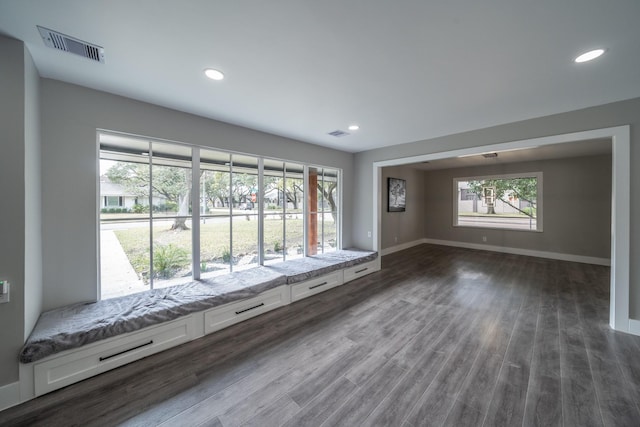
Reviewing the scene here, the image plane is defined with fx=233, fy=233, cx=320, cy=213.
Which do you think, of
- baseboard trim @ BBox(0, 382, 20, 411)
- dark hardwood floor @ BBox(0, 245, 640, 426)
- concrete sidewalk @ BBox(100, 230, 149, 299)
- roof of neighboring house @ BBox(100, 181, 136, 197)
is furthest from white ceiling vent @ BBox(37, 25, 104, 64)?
dark hardwood floor @ BBox(0, 245, 640, 426)

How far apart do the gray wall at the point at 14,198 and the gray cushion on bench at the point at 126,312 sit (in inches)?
5.3

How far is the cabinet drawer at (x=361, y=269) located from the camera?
421 cm

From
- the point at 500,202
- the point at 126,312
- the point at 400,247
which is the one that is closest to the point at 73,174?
the point at 126,312

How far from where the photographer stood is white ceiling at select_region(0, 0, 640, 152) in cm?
140

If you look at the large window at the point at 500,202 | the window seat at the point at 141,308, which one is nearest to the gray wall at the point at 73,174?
the window seat at the point at 141,308

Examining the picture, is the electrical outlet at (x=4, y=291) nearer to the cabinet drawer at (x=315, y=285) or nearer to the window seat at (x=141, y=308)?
the window seat at (x=141, y=308)

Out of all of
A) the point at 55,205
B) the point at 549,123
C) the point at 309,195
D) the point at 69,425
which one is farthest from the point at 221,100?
the point at 549,123

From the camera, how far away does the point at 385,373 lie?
1.95 metres

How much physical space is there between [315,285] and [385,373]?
181cm

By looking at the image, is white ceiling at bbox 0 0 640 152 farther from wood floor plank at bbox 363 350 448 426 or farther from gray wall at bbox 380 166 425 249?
gray wall at bbox 380 166 425 249

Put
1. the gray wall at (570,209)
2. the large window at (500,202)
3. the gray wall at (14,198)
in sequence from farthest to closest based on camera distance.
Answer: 1. the large window at (500,202)
2. the gray wall at (570,209)
3. the gray wall at (14,198)

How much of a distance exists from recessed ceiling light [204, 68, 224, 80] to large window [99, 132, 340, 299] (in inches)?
48.2

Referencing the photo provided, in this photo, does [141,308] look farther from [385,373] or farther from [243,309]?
[385,373]

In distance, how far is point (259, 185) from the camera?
378cm
